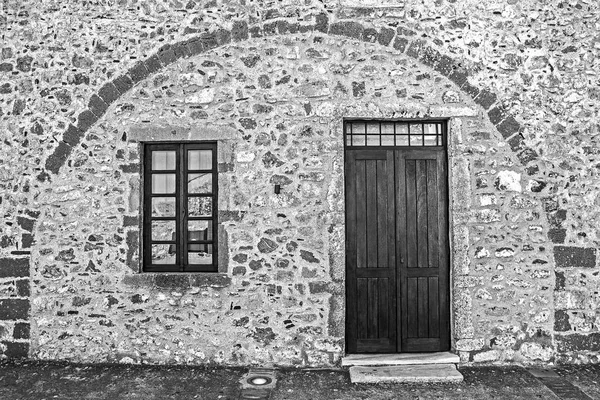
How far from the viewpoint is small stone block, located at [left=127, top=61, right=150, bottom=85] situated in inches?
197

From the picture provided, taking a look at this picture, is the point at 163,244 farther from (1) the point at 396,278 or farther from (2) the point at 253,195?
(1) the point at 396,278

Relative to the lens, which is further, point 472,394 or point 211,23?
point 211,23

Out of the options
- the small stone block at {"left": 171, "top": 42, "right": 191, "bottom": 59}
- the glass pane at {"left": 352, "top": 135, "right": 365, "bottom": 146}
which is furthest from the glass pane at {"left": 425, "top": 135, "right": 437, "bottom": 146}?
the small stone block at {"left": 171, "top": 42, "right": 191, "bottom": 59}

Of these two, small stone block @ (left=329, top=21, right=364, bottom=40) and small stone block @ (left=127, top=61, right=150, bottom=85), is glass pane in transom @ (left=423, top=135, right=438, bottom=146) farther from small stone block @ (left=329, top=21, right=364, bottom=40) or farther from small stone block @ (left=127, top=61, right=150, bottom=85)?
small stone block @ (left=127, top=61, right=150, bottom=85)

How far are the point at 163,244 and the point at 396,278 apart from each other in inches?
99.8

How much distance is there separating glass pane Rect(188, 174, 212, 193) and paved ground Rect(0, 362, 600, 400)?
185cm

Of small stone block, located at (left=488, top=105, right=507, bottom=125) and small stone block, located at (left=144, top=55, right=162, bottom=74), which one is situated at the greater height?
small stone block, located at (left=144, top=55, right=162, bottom=74)

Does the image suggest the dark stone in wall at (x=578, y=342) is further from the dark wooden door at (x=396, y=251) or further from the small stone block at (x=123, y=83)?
the small stone block at (x=123, y=83)

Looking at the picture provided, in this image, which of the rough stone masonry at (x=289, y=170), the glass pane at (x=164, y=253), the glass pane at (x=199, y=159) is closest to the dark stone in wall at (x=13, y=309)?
the rough stone masonry at (x=289, y=170)

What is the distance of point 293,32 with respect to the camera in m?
4.94

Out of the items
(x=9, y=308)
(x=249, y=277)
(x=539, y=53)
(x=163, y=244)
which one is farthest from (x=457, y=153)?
(x=9, y=308)

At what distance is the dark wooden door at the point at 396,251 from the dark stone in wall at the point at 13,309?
11.3 ft

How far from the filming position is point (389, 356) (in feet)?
15.9

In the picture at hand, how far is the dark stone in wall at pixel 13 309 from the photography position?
4.99m
